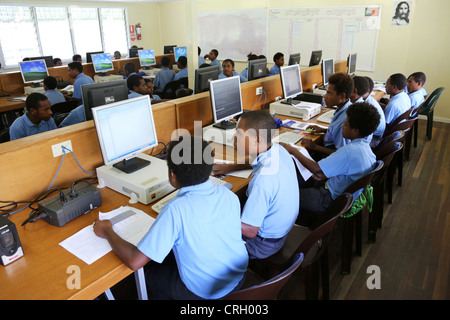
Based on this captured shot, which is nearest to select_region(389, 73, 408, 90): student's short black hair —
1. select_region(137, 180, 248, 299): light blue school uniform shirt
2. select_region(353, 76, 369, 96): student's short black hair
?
select_region(353, 76, 369, 96): student's short black hair

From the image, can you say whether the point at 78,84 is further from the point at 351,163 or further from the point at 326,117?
the point at 351,163

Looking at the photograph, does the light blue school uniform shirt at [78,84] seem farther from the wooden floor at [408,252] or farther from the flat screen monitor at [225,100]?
the wooden floor at [408,252]

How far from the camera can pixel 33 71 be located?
5051 millimetres

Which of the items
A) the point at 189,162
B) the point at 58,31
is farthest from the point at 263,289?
the point at 58,31

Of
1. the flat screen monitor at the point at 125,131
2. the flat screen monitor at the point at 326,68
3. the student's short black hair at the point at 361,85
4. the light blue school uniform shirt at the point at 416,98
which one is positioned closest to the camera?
the flat screen monitor at the point at 125,131

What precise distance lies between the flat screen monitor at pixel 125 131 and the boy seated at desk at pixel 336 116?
127 centimetres

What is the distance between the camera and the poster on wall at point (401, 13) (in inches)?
210

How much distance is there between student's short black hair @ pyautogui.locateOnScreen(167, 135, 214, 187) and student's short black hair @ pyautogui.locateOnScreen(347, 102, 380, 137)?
1.21 m

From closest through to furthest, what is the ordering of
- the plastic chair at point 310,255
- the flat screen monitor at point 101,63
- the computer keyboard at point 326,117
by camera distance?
the plastic chair at point 310,255
the computer keyboard at point 326,117
the flat screen monitor at point 101,63

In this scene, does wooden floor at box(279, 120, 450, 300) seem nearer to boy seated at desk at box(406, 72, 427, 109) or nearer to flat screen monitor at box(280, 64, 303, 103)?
boy seated at desk at box(406, 72, 427, 109)

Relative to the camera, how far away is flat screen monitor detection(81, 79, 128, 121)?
7.07 ft

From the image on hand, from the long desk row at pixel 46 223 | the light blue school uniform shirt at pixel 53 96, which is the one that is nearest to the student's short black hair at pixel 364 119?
the long desk row at pixel 46 223

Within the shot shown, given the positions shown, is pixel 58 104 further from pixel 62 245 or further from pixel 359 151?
pixel 359 151

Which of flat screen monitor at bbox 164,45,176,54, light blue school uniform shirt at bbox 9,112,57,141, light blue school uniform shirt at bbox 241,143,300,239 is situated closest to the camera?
light blue school uniform shirt at bbox 241,143,300,239
